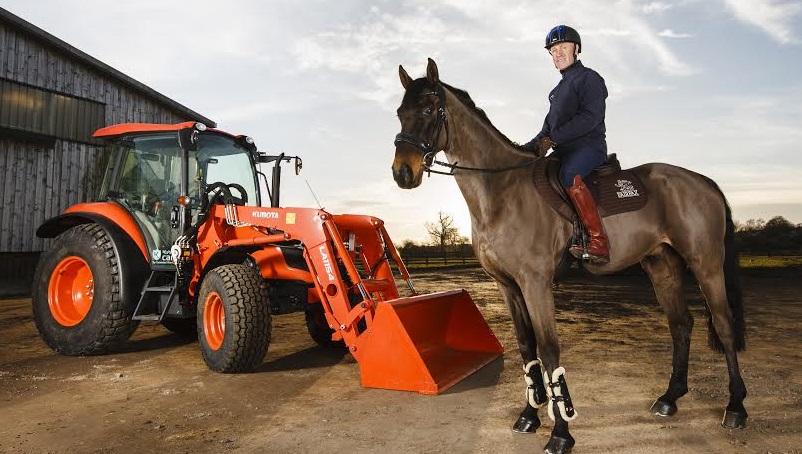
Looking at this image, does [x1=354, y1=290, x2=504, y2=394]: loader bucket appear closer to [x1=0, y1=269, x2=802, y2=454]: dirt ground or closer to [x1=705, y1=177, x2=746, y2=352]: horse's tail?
[x1=0, y1=269, x2=802, y2=454]: dirt ground

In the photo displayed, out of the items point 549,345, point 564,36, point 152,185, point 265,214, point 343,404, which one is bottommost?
point 343,404

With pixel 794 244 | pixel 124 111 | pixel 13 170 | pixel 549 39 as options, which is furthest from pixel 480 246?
pixel 794 244

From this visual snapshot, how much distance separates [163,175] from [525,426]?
486 centimetres

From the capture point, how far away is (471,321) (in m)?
5.59

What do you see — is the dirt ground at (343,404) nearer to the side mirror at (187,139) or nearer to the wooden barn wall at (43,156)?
the side mirror at (187,139)

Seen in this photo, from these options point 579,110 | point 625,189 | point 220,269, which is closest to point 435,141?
point 579,110

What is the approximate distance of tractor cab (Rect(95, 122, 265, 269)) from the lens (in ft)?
19.1

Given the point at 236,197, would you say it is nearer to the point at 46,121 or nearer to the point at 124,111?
the point at 46,121

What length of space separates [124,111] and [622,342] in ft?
48.1

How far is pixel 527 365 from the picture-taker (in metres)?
3.76

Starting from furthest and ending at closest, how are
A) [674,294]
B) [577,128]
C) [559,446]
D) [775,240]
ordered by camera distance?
[775,240] < [674,294] < [577,128] < [559,446]

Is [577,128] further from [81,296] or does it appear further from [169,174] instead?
[81,296]

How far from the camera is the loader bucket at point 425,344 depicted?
4219 mm

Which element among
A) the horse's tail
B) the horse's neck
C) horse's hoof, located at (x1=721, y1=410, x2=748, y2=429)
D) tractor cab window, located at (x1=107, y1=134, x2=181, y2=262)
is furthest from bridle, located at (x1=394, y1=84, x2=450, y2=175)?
tractor cab window, located at (x1=107, y1=134, x2=181, y2=262)
